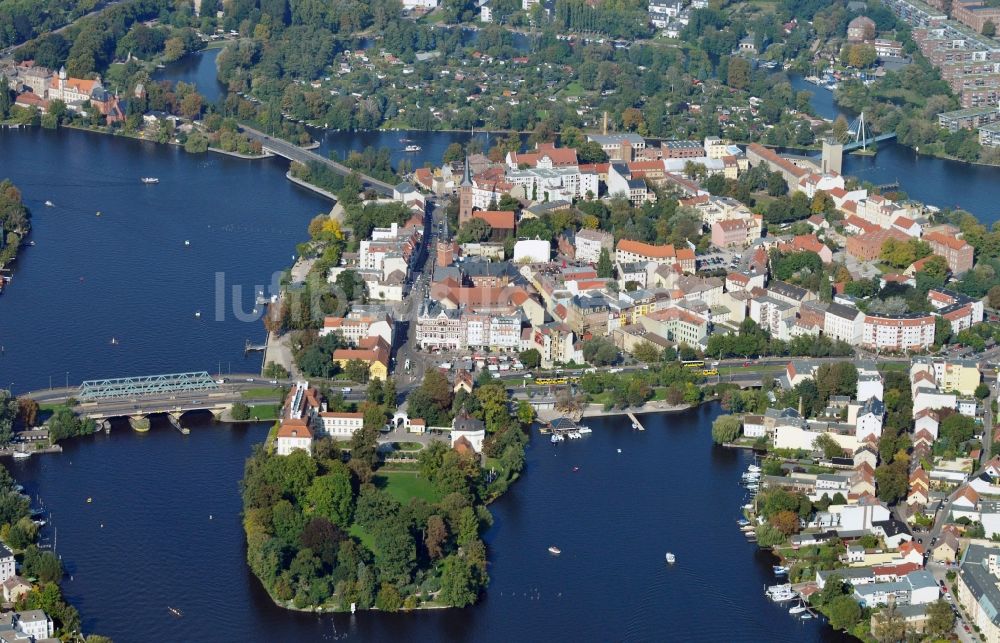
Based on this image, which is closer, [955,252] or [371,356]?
[371,356]

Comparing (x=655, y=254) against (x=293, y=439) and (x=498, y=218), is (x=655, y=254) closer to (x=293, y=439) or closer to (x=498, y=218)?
(x=498, y=218)

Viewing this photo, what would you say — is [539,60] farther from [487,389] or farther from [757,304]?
[487,389]

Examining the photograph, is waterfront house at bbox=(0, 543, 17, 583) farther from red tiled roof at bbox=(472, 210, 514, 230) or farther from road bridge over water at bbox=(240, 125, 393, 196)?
road bridge over water at bbox=(240, 125, 393, 196)

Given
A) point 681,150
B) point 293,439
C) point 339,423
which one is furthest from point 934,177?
point 293,439

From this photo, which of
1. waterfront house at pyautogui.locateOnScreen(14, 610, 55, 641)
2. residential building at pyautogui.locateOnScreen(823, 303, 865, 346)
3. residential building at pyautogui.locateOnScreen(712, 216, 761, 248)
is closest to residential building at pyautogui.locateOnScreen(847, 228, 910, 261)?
residential building at pyautogui.locateOnScreen(712, 216, 761, 248)

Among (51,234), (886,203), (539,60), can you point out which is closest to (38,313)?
(51,234)

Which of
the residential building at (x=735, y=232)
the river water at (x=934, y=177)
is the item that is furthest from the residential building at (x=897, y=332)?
the river water at (x=934, y=177)
